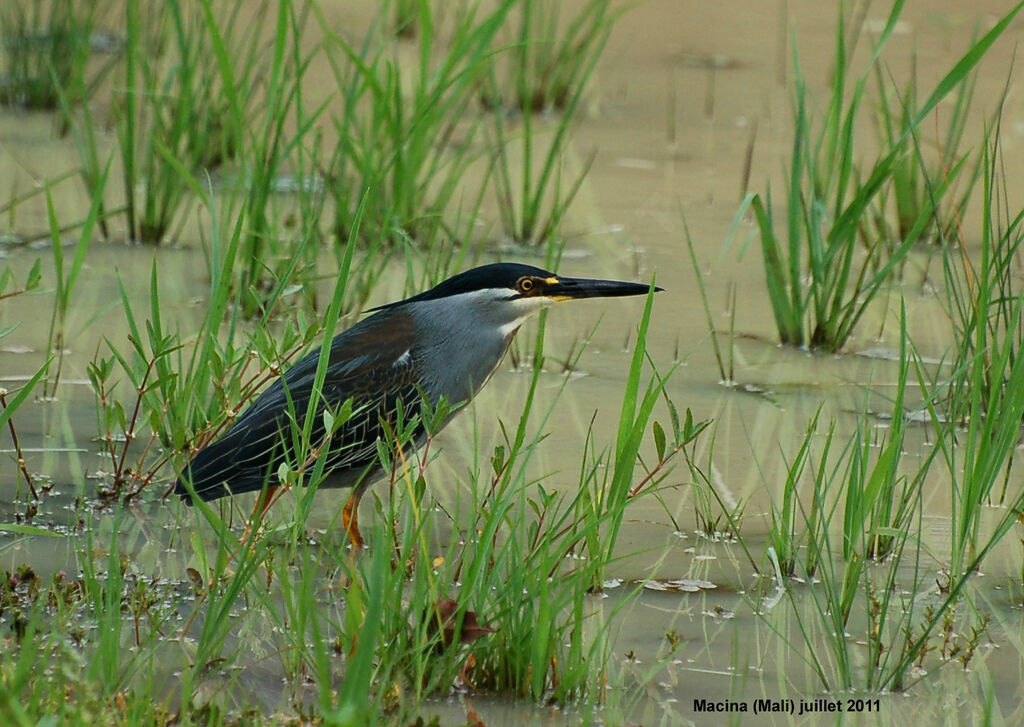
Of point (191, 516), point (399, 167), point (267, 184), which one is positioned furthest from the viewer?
point (399, 167)

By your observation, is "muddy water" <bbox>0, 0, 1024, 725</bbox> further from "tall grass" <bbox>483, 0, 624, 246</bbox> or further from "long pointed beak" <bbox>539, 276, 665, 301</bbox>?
"long pointed beak" <bbox>539, 276, 665, 301</bbox>

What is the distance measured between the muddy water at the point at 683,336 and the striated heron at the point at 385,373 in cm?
17

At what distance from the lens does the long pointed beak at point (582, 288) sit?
3.71 meters

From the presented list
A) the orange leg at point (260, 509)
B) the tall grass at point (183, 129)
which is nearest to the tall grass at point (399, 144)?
the tall grass at point (183, 129)

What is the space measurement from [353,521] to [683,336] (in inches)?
67.4

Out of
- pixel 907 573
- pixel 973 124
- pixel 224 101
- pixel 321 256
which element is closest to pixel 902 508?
pixel 907 573

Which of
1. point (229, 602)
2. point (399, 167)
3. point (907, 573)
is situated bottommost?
point (907, 573)

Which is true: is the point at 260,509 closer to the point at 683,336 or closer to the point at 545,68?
the point at 683,336

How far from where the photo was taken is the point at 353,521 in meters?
3.30

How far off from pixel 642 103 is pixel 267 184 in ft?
10.8

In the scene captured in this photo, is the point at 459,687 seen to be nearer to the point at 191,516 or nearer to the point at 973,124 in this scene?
the point at 191,516

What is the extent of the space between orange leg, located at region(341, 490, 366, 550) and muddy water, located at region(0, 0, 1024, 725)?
0.32 m

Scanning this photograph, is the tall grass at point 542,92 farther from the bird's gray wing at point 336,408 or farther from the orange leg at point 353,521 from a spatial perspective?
the orange leg at point 353,521

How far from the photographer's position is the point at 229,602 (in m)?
2.42
